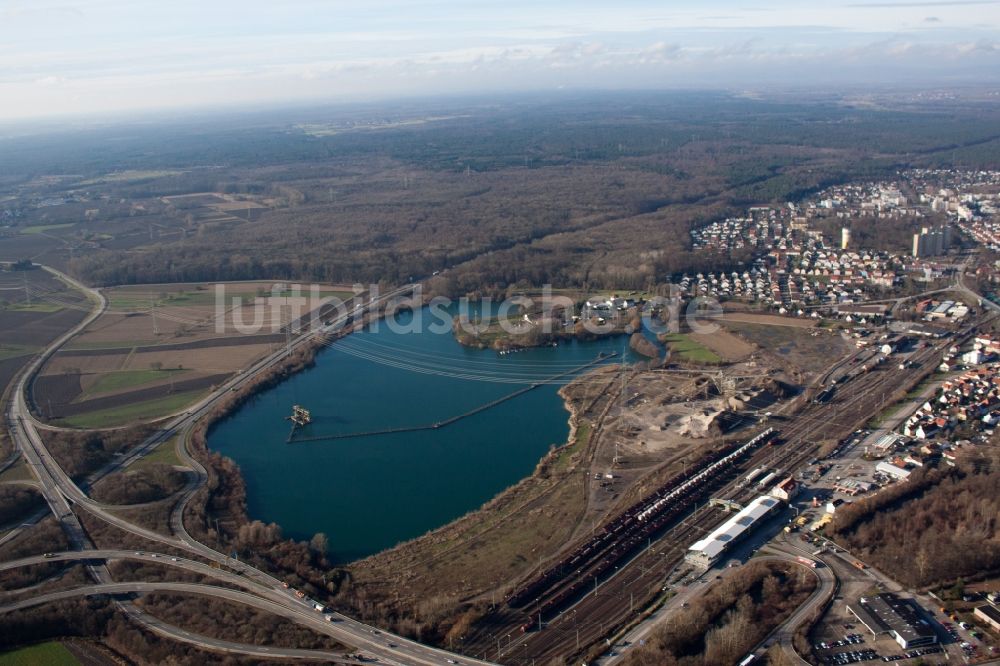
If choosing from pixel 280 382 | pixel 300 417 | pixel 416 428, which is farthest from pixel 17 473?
pixel 416 428

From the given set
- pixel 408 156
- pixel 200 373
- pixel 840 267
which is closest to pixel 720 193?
pixel 840 267

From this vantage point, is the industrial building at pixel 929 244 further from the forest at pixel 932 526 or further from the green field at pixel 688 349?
the forest at pixel 932 526

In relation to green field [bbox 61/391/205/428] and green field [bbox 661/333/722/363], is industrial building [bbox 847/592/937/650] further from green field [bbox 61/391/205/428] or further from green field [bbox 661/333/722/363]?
green field [bbox 61/391/205/428]

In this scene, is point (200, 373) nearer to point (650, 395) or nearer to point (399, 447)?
point (399, 447)

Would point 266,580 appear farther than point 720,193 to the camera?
No

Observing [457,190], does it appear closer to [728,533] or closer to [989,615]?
[728,533]

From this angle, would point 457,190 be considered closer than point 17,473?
No
